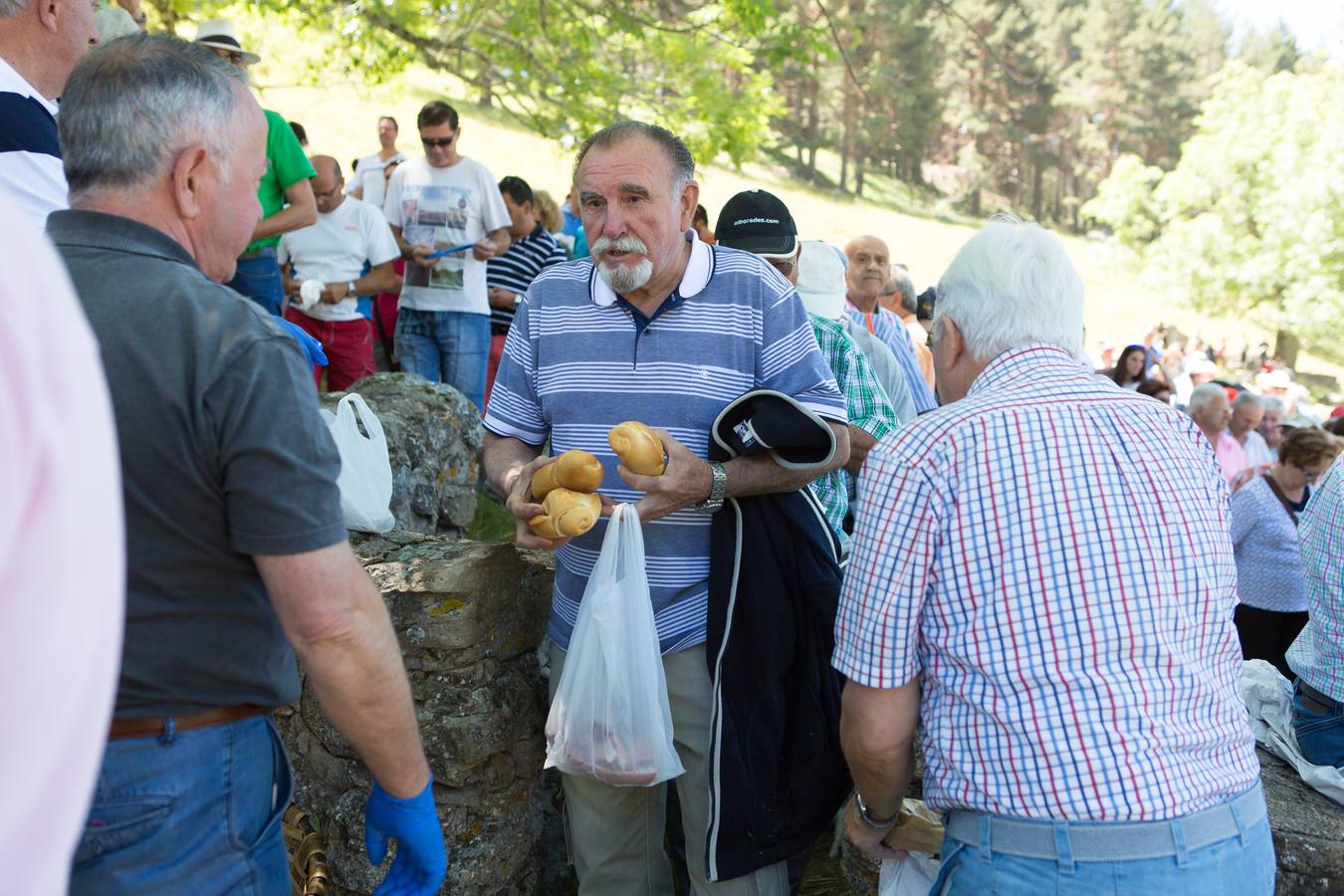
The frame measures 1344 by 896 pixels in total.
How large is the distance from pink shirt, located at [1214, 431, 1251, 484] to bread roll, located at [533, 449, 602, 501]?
7122 mm

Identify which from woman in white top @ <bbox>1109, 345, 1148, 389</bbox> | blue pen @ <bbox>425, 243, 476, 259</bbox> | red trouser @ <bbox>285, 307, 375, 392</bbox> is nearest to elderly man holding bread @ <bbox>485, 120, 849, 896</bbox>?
blue pen @ <bbox>425, 243, 476, 259</bbox>

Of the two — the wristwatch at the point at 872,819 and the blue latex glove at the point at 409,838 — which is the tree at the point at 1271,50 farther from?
the blue latex glove at the point at 409,838

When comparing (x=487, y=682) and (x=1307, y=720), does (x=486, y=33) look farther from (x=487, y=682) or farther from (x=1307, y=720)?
(x=1307, y=720)

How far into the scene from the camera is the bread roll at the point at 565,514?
2324 millimetres

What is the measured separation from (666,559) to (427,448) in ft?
6.13

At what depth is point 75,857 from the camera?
58.7 inches

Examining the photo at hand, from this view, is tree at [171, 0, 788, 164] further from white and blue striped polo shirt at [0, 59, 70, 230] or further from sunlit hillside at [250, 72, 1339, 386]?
sunlit hillside at [250, 72, 1339, 386]

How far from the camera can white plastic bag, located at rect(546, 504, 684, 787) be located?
2.37 meters

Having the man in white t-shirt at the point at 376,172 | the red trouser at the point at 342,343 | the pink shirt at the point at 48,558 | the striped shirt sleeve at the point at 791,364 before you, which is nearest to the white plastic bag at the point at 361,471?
the striped shirt sleeve at the point at 791,364

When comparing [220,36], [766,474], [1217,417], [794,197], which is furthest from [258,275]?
[794,197]

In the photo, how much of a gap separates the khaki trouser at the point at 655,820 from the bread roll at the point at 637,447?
1.64 ft

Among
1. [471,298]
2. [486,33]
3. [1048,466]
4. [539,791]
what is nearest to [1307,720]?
[1048,466]

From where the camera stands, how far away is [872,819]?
2.11m

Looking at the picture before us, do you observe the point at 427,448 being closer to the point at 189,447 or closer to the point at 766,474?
the point at 766,474
